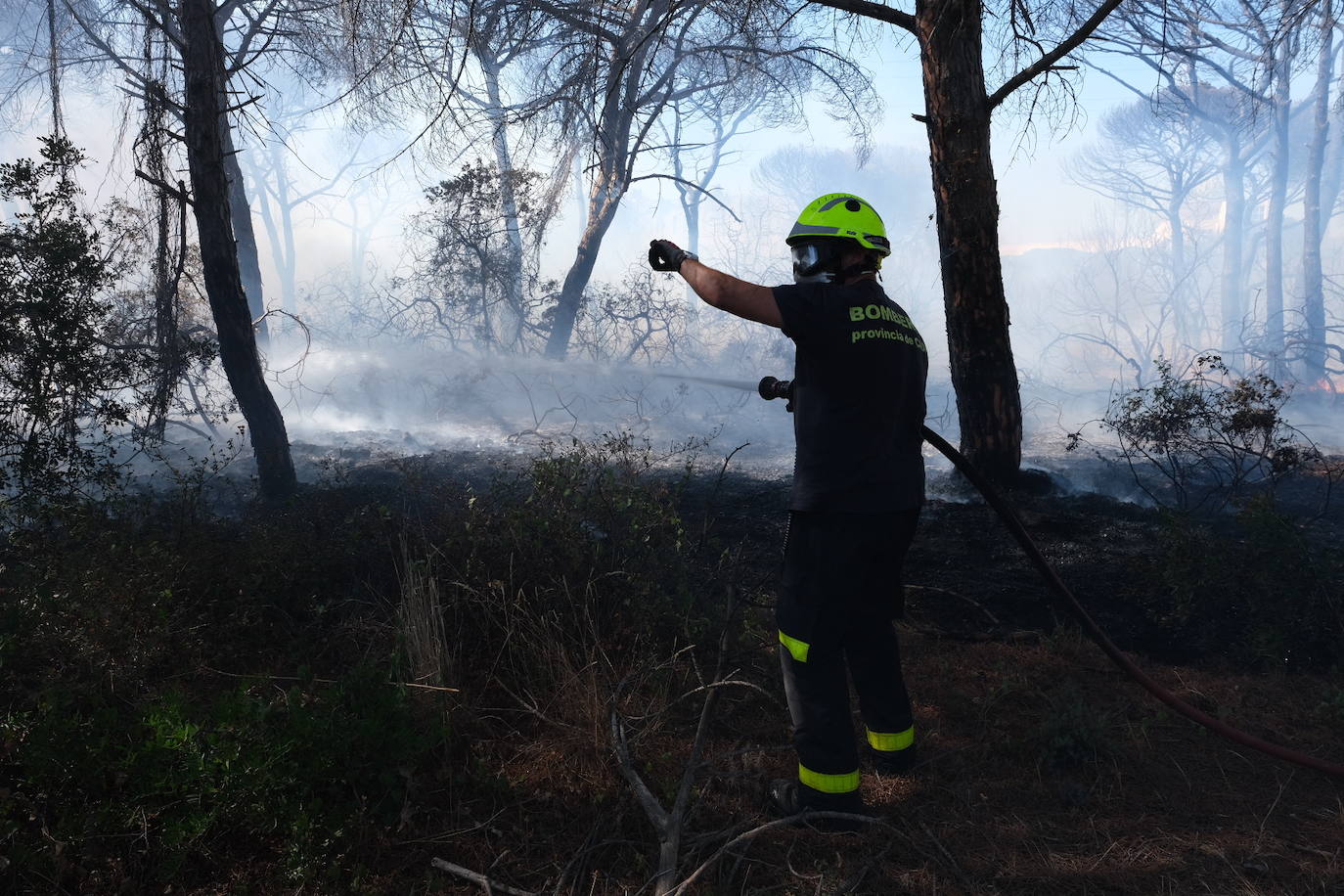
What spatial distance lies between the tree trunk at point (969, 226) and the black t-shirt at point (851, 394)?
314cm

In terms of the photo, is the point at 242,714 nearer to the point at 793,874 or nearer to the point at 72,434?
the point at 793,874

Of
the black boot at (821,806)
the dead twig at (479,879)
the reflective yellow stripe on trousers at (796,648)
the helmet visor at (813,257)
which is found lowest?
the dead twig at (479,879)

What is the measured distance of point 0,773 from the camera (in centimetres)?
247

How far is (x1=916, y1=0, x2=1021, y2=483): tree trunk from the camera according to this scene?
551 centimetres

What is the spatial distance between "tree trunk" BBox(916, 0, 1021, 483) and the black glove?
337 cm

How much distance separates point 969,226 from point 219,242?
5927 millimetres

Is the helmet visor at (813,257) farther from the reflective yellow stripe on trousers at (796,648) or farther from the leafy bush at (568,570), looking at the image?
the leafy bush at (568,570)

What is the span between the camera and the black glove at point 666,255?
300 cm

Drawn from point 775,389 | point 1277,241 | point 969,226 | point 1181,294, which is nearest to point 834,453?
point 775,389

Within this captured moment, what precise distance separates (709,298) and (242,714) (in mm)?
2017

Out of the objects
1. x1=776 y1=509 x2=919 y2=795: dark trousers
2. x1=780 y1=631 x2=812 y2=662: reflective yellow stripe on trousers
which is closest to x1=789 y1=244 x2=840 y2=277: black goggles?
x1=776 y1=509 x2=919 y2=795: dark trousers

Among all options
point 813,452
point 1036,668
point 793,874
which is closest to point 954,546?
point 1036,668

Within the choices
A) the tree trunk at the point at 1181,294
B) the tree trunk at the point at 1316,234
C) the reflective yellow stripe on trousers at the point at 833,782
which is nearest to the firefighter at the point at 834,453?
the reflective yellow stripe on trousers at the point at 833,782

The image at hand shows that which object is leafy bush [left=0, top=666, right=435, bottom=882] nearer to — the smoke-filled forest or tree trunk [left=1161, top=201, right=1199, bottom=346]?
the smoke-filled forest
